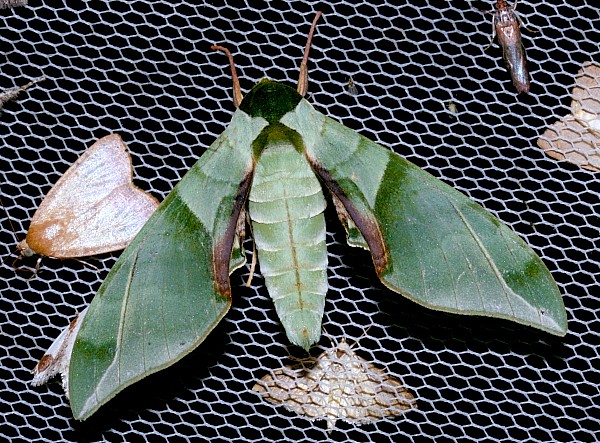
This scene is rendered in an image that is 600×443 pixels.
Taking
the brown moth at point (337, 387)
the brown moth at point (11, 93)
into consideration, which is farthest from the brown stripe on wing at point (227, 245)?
the brown moth at point (11, 93)

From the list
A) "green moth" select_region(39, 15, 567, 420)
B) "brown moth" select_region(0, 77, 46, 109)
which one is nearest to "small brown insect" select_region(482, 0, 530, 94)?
"green moth" select_region(39, 15, 567, 420)

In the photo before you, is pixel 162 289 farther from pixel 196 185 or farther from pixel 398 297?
pixel 398 297

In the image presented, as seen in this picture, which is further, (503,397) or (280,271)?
(503,397)

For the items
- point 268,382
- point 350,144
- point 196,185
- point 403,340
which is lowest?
point 268,382

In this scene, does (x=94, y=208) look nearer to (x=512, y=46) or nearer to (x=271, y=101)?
(x=271, y=101)

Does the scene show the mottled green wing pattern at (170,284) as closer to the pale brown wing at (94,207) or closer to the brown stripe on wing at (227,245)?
the brown stripe on wing at (227,245)

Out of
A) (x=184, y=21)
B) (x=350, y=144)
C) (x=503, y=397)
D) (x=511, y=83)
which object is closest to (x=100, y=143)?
(x=184, y=21)
